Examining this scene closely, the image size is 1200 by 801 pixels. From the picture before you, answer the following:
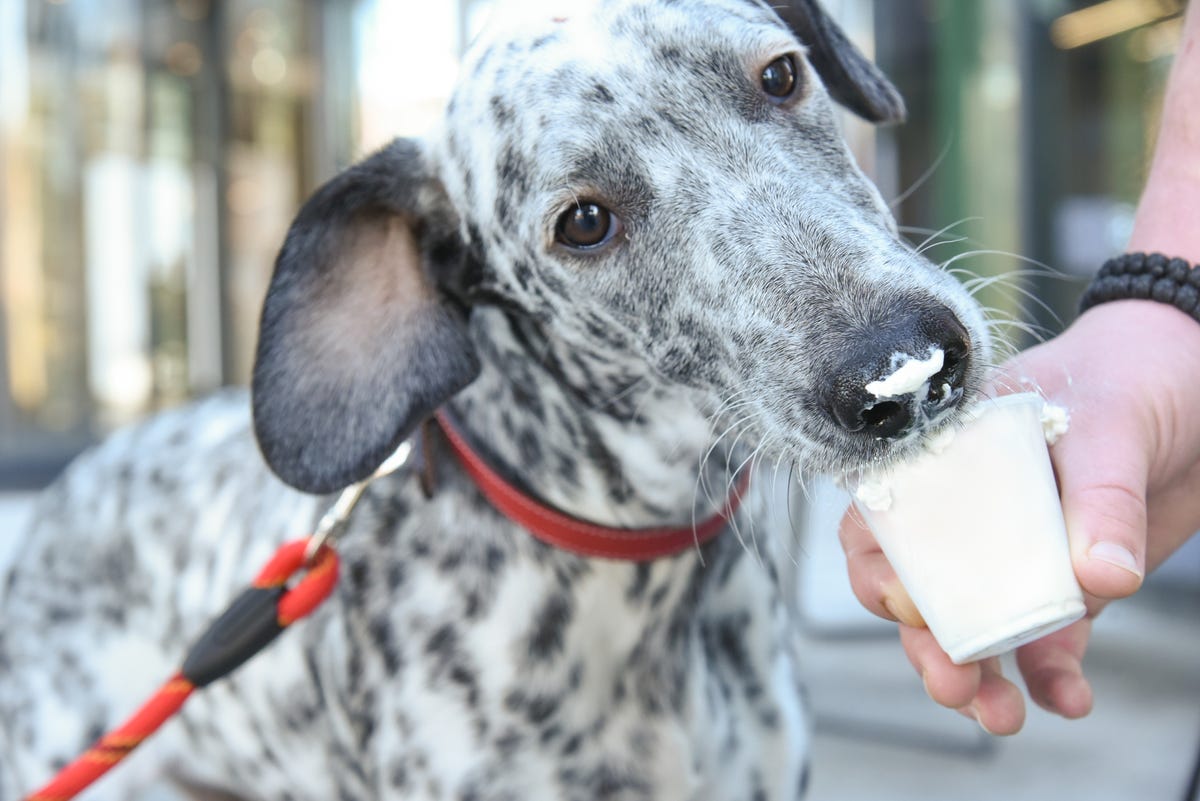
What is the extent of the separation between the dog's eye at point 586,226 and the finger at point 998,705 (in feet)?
2.01

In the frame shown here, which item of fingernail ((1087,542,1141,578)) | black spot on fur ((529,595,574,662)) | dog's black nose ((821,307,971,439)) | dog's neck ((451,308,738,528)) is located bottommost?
black spot on fur ((529,595,574,662))

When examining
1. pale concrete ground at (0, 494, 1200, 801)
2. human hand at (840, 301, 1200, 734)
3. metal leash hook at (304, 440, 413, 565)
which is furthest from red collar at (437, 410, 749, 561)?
pale concrete ground at (0, 494, 1200, 801)

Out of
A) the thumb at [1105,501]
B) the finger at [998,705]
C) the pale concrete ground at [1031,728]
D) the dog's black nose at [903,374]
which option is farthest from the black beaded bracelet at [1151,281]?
the pale concrete ground at [1031,728]

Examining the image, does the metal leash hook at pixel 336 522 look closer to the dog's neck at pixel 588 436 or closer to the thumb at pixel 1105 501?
the dog's neck at pixel 588 436

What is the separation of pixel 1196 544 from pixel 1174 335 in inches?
110

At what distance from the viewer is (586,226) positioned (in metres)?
1.35

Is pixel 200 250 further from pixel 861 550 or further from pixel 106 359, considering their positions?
pixel 861 550

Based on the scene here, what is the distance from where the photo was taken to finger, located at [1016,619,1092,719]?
1191mm

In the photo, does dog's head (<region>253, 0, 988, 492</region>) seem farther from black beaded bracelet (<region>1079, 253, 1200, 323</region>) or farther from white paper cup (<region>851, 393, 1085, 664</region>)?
black beaded bracelet (<region>1079, 253, 1200, 323</region>)

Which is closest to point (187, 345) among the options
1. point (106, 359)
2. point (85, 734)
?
point (106, 359)

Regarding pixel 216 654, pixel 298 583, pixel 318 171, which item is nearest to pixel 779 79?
pixel 298 583

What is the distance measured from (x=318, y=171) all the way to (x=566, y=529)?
21.4 ft

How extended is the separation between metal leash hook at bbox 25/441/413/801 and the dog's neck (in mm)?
240

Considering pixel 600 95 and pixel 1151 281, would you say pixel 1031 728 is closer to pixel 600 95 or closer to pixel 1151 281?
pixel 1151 281
